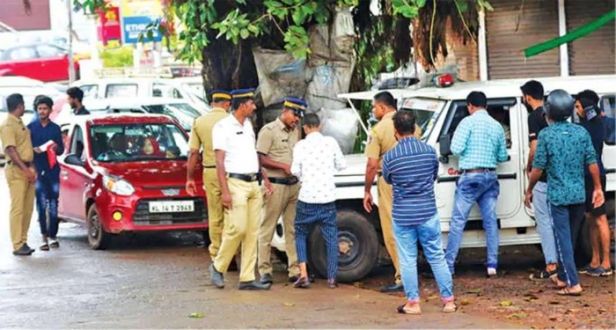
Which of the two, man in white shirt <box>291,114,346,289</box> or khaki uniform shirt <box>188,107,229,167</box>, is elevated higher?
khaki uniform shirt <box>188,107,229,167</box>

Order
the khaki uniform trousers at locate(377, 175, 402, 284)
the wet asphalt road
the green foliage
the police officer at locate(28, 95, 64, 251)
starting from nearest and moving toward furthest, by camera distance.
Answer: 1. the wet asphalt road
2. the khaki uniform trousers at locate(377, 175, 402, 284)
3. the police officer at locate(28, 95, 64, 251)
4. the green foliage

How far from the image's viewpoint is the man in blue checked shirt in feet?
36.1

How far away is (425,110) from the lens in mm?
11664

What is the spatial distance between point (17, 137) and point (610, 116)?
6.59 metres

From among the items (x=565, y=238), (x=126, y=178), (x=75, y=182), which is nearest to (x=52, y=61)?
(x=75, y=182)

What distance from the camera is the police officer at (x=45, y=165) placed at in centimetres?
1409

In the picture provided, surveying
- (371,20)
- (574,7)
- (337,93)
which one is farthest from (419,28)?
(574,7)

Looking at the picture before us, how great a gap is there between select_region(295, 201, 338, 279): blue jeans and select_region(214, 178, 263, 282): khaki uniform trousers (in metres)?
0.42

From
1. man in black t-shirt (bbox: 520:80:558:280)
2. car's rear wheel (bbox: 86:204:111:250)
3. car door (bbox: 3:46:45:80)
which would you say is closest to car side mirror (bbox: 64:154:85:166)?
car's rear wheel (bbox: 86:204:111:250)

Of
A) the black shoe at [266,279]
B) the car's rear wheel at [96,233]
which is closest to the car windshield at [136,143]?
the car's rear wheel at [96,233]

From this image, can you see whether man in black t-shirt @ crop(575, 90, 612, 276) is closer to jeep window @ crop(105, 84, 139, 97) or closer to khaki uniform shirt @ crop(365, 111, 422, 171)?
khaki uniform shirt @ crop(365, 111, 422, 171)

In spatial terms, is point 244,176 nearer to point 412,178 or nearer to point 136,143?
point 412,178

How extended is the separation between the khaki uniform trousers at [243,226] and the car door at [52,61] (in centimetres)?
2970

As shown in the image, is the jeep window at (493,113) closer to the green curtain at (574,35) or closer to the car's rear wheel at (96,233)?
the green curtain at (574,35)
